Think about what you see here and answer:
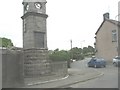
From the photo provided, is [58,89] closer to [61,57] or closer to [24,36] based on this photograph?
[24,36]

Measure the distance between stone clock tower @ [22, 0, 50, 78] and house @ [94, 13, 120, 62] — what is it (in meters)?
26.5

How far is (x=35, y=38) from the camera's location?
21641mm

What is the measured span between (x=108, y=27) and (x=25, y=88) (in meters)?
35.0

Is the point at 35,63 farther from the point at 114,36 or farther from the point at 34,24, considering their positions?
the point at 114,36

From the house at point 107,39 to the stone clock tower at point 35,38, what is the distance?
26522 mm

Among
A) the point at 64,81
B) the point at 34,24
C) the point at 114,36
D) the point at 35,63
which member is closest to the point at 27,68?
the point at 35,63

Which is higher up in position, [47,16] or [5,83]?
[47,16]

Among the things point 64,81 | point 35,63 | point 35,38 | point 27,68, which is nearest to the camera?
point 64,81

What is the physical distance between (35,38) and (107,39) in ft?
97.0

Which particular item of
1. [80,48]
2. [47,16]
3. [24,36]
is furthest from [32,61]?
[80,48]

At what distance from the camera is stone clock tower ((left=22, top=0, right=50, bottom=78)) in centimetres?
2086

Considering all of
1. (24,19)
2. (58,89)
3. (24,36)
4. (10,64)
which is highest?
(24,19)

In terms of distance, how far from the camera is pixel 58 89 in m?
16.0

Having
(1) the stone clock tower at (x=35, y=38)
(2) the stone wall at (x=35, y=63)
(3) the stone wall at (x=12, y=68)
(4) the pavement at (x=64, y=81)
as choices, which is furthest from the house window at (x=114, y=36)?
(3) the stone wall at (x=12, y=68)
